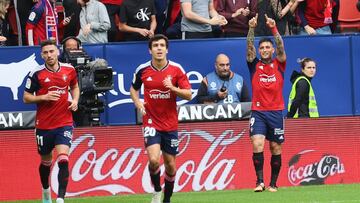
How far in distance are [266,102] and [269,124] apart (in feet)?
1.12

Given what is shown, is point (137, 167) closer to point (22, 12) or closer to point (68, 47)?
point (68, 47)

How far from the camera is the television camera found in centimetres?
1633

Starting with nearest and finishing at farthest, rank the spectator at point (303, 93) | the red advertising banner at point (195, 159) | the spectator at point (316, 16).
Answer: the red advertising banner at point (195, 159) < the spectator at point (303, 93) < the spectator at point (316, 16)

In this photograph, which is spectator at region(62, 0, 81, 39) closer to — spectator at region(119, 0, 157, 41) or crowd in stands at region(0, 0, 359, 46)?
crowd in stands at region(0, 0, 359, 46)

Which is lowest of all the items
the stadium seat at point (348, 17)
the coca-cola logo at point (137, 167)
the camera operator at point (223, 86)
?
the coca-cola logo at point (137, 167)

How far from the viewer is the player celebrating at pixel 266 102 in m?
16.4

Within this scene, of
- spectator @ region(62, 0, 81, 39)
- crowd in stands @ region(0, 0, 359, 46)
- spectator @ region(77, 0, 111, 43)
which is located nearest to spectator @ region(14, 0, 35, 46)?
crowd in stands @ region(0, 0, 359, 46)

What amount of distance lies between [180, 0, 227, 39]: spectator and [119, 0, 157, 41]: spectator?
0.60 m

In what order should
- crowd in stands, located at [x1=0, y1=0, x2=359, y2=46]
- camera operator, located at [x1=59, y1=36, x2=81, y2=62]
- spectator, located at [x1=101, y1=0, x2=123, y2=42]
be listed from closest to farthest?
camera operator, located at [x1=59, y1=36, x2=81, y2=62] < crowd in stands, located at [x1=0, y1=0, x2=359, y2=46] < spectator, located at [x1=101, y1=0, x2=123, y2=42]

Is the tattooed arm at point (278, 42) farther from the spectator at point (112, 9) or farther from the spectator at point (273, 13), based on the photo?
the spectator at point (112, 9)

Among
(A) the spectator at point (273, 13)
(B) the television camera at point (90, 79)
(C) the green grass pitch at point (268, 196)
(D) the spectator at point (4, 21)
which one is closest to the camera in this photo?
(C) the green grass pitch at point (268, 196)

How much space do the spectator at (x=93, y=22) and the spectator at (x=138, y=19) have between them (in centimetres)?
35

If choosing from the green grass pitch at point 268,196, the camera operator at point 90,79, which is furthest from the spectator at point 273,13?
the camera operator at point 90,79

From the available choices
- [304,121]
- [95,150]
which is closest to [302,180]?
[304,121]
